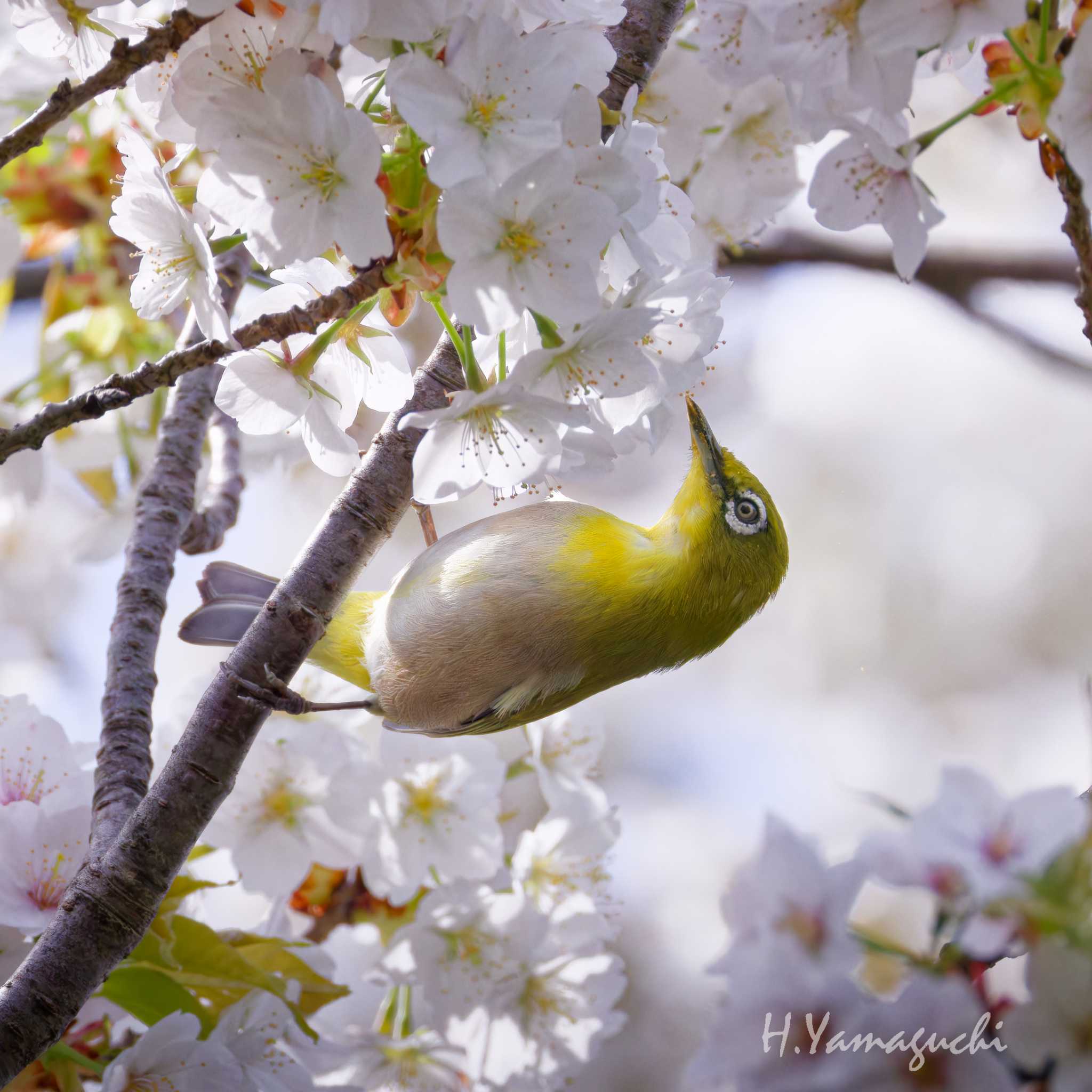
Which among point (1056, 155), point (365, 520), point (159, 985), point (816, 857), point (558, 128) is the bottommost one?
point (159, 985)

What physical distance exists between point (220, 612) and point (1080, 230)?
1.52 m

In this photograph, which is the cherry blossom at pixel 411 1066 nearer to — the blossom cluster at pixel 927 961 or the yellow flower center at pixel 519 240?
the blossom cluster at pixel 927 961

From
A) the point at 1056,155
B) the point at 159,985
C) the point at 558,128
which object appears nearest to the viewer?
the point at 558,128

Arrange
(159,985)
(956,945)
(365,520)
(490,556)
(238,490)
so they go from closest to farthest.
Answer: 1. (956,945)
2. (365,520)
3. (159,985)
4. (490,556)
5. (238,490)

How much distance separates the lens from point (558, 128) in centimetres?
94

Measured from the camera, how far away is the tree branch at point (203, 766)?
1.15 m

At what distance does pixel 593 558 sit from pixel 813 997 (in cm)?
111

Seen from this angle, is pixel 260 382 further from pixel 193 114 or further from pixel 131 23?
pixel 131 23

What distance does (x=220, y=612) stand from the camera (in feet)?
6.36

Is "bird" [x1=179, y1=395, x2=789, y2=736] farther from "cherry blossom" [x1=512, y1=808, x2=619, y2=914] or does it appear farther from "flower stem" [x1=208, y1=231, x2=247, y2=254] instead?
"flower stem" [x1=208, y1=231, x2=247, y2=254]

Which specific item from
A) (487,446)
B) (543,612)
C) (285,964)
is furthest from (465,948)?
(487,446)

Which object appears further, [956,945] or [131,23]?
[131,23]

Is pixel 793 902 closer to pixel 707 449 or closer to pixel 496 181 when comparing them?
pixel 496 181

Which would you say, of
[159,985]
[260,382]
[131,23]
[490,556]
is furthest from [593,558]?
[131,23]
